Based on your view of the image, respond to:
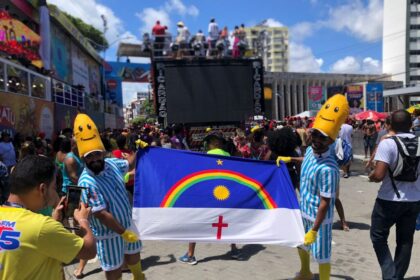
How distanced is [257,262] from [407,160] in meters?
2.36

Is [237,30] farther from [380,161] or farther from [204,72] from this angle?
[380,161]

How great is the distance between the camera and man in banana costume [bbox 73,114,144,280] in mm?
3143

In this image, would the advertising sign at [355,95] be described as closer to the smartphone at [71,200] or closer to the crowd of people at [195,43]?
the crowd of people at [195,43]

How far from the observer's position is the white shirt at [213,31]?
1873 centimetres

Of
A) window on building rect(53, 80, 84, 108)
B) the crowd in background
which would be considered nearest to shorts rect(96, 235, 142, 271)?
the crowd in background

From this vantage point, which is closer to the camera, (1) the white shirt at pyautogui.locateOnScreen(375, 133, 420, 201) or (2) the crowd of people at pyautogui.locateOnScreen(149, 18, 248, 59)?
(1) the white shirt at pyautogui.locateOnScreen(375, 133, 420, 201)

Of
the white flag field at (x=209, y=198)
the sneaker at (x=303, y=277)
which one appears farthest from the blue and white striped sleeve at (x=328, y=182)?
the sneaker at (x=303, y=277)

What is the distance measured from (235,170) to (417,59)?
104141 mm

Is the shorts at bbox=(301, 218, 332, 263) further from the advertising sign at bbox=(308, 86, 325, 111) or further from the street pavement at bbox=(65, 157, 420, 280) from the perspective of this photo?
the advertising sign at bbox=(308, 86, 325, 111)

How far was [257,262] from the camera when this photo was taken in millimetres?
5109

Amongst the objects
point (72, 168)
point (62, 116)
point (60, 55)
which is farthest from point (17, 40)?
point (72, 168)

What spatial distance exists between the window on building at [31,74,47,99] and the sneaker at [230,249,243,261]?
38.4 feet

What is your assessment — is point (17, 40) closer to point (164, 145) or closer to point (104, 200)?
point (164, 145)

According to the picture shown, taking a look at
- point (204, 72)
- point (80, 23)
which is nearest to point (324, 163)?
point (204, 72)
